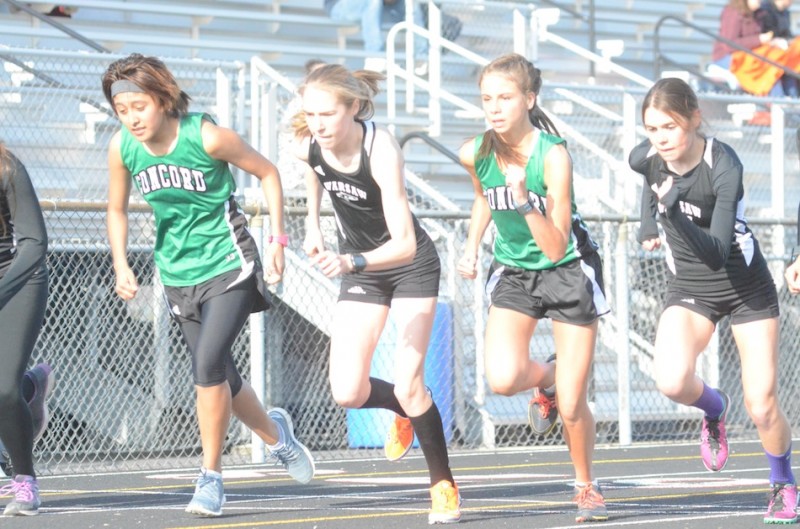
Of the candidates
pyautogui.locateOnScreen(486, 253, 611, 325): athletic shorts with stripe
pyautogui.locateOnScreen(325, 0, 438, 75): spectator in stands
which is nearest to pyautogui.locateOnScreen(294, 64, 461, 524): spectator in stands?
pyautogui.locateOnScreen(486, 253, 611, 325): athletic shorts with stripe

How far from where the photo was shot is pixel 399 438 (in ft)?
23.7

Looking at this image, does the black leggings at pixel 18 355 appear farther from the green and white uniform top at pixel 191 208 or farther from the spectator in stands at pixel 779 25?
the spectator in stands at pixel 779 25

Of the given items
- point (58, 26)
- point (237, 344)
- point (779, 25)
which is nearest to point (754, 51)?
point (779, 25)

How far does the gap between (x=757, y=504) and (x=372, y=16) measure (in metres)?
9.58

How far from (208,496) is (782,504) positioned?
250cm

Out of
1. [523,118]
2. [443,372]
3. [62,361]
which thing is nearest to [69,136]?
[62,361]

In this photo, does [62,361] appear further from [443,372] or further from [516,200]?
[516,200]

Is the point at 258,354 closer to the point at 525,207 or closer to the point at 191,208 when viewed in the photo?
the point at 191,208

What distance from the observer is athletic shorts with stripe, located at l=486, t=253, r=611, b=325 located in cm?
656

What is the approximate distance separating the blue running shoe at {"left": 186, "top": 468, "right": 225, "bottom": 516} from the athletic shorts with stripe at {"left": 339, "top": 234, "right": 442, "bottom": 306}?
100cm

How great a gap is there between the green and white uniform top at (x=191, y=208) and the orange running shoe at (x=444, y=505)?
4.33 ft

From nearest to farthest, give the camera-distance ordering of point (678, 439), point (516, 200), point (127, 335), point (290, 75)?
1. point (516, 200)
2. point (127, 335)
3. point (678, 439)
4. point (290, 75)

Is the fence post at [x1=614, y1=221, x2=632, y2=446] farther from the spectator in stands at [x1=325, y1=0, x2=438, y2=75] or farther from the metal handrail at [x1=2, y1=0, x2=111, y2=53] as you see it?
the metal handrail at [x1=2, y1=0, x2=111, y2=53]

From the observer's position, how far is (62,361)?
10.7 meters
